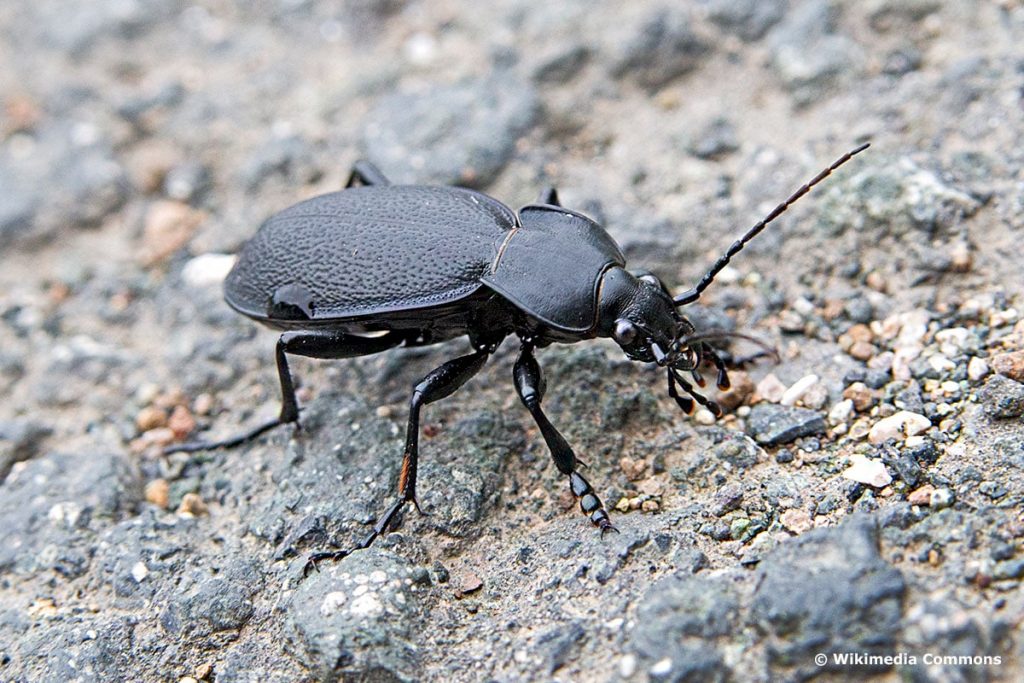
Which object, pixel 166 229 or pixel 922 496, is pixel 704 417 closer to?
pixel 922 496

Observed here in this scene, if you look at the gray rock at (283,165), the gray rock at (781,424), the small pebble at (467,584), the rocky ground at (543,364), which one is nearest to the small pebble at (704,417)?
the rocky ground at (543,364)

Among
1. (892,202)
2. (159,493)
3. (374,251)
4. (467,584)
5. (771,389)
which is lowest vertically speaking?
(159,493)

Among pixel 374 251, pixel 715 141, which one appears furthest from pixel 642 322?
pixel 715 141

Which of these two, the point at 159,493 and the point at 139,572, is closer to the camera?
the point at 139,572

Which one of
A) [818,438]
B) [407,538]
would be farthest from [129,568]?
[818,438]

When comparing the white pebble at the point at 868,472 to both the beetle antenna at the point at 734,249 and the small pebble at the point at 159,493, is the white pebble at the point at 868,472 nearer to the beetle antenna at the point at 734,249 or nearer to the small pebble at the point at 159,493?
the beetle antenna at the point at 734,249

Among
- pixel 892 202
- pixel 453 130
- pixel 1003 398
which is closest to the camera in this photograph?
pixel 1003 398

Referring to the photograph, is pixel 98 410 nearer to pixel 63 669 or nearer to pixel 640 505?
pixel 63 669
